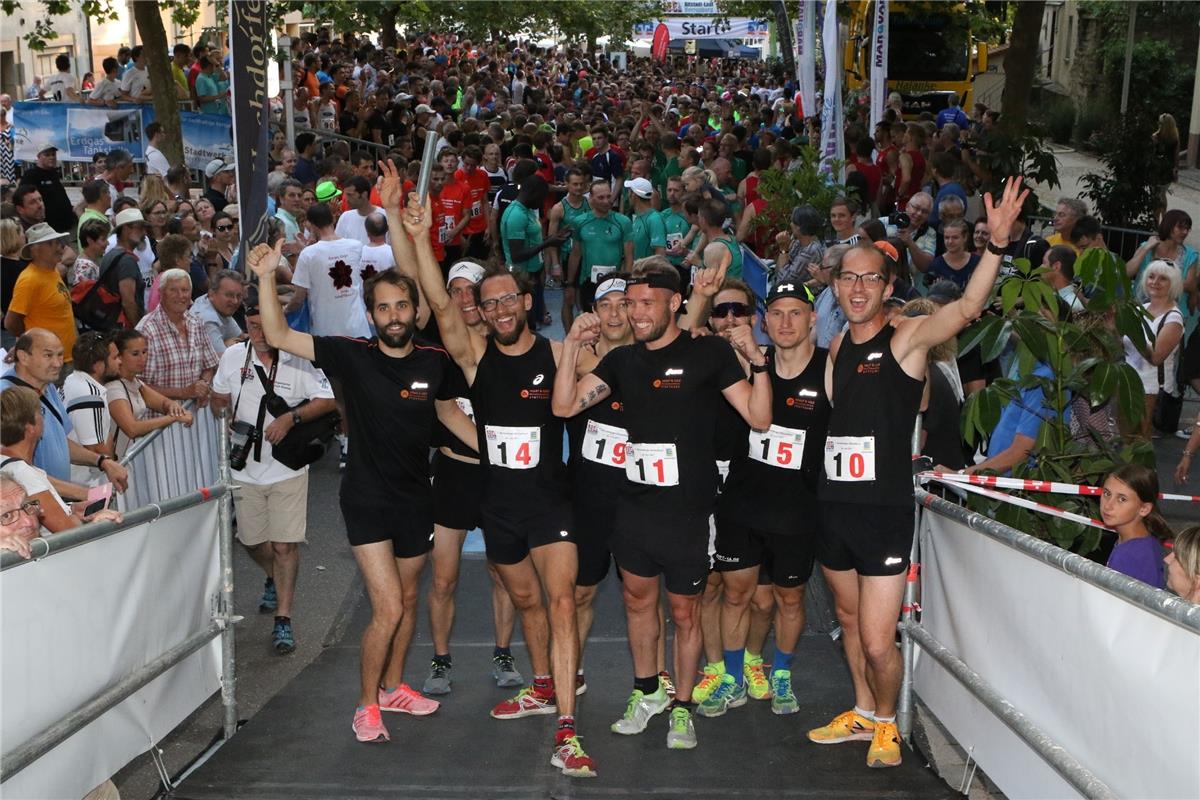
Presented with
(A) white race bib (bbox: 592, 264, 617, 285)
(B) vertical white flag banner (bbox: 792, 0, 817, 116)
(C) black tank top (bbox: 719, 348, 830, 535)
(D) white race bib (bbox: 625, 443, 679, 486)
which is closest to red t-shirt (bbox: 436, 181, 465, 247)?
(A) white race bib (bbox: 592, 264, 617, 285)

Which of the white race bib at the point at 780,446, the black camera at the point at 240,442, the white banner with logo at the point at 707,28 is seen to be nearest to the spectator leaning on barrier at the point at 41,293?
the black camera at the point at 240,442

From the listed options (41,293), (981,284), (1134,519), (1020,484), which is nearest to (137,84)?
(41,293)

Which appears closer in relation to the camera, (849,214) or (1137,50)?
(849,214)

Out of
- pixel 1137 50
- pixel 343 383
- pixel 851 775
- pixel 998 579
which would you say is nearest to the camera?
pixel 998 579

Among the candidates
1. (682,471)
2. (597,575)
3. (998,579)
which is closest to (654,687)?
(597,575)

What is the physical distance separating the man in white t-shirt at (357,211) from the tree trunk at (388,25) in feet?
69.1

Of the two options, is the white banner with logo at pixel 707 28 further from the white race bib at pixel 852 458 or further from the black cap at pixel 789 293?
the white race bib at pixel 852 458

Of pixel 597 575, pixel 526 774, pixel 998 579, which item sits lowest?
pixel 526 774

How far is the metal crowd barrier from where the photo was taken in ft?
13.8

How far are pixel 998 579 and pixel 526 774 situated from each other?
198cm

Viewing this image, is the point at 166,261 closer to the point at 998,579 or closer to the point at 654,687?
the point at 654,687

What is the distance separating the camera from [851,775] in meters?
5.52

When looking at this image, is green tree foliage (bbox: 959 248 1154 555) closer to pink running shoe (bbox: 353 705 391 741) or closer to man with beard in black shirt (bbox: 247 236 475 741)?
man with beard in black shirt (bbox: 247 236 475 741)

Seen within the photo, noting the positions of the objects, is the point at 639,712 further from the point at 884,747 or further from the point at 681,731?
the point at 884,747
